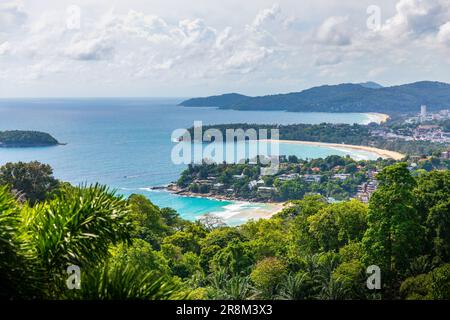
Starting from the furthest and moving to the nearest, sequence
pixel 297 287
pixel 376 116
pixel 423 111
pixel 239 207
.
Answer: pixel 376 116, pixel 423 111, pixel 239 207, pixel 297 287

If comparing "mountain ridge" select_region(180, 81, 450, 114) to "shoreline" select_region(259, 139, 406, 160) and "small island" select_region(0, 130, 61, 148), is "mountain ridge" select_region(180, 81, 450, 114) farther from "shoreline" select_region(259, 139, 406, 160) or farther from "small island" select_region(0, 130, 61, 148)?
"small island" select_region(0, 130, 61, 148)

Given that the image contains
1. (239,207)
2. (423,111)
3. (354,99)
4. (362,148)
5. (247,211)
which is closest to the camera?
(247,211)

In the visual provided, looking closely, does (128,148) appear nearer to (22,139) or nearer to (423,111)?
(22,139)

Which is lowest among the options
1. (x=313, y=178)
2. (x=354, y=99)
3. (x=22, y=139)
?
(x=313, y=178)

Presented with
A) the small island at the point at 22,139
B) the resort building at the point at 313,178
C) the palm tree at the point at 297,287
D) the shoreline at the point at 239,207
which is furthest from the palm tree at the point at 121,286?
the small island at the point at 22,139

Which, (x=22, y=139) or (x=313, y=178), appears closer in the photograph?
(x=313, y=178)

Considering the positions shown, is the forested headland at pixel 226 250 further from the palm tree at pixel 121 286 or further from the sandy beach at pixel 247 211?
the sandy beach at pixel 247 211

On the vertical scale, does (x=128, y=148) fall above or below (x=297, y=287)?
A: above

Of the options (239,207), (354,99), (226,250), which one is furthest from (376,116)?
(226,250)

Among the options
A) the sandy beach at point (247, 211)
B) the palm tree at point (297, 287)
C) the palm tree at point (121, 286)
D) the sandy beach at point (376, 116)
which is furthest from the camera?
the sandy beach at point (376, 116)
